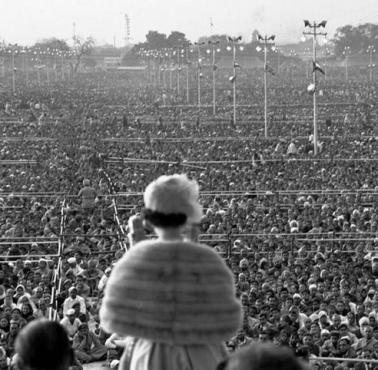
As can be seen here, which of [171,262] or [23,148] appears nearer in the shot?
[171,262]

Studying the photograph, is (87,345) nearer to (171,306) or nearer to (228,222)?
(171,306)

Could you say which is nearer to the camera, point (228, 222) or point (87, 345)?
point (87, 345)

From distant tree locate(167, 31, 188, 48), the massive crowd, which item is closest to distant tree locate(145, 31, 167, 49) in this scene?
distant tree locate(167, 31, 188, 48)

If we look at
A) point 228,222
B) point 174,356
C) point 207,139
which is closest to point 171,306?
point 174,356

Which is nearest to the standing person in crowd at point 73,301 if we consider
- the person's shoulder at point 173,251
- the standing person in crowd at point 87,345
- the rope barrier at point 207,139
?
the standing person in crowd at point 87,345

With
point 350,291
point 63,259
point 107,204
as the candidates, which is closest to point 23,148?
point 107,204

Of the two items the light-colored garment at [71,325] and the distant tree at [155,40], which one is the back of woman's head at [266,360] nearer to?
the light-colored garment at [71,325]

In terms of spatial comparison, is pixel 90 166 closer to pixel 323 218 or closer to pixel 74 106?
pixel 323 218
